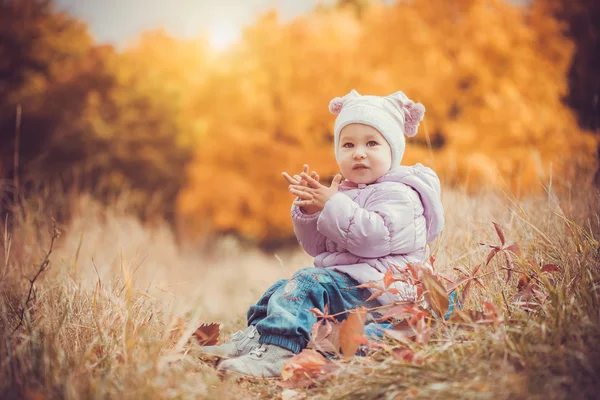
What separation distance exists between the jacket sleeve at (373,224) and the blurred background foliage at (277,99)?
165 inches

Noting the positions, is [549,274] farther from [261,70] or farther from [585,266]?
[261,70]

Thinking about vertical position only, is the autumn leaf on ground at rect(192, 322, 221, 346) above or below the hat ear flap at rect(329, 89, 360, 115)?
below

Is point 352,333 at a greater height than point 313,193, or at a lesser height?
lesser

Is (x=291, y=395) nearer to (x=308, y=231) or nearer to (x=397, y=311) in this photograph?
(x=397, y=311)

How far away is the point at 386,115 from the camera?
222cm

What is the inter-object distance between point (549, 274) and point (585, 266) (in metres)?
0.28

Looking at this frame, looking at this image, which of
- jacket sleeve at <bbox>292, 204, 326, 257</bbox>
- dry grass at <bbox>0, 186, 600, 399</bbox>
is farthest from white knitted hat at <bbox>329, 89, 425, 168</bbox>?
dry grass at <bbox>0, 186, 600, 399</bbox>

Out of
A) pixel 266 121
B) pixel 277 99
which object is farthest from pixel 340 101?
pixel 277 99

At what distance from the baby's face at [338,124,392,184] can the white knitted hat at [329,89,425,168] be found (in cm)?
3

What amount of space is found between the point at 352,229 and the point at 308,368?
1.97 feet

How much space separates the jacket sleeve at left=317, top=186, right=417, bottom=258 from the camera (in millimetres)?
1976

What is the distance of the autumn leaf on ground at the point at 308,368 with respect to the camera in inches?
66.9

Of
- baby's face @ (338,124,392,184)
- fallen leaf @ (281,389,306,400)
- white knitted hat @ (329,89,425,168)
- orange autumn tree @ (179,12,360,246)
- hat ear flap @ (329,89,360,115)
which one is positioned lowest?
fallen leaf @ (281,389,306,400)

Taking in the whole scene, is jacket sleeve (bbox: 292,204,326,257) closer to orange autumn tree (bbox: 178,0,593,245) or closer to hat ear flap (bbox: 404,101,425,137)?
hat ear flap (bbox: 404,101,425,137)
